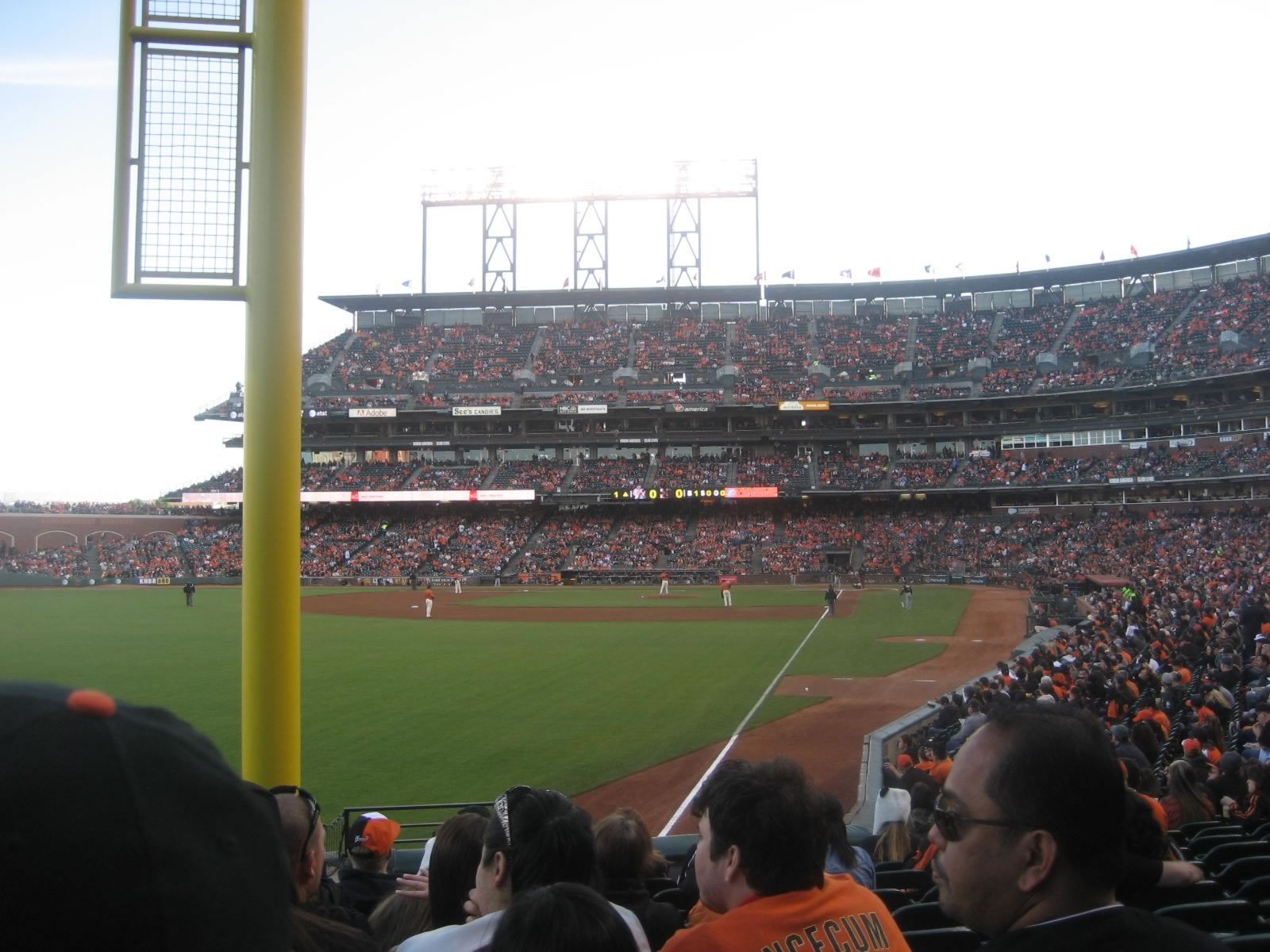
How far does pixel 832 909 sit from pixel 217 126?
4264mm

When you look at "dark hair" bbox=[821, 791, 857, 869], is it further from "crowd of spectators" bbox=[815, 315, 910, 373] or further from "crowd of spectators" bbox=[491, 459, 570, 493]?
"crowd of spectators" bbox=[815, 315, 910, 373]

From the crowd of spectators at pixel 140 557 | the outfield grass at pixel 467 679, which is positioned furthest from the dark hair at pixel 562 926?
the crowd of spectators at pixel 140 557

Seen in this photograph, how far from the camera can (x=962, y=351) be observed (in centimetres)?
7669

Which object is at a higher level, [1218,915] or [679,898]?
[1218,915]

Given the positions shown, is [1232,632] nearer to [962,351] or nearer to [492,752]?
[492,752]

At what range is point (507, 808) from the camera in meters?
3.38

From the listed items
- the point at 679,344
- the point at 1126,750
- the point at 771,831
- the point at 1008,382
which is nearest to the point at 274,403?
the point at 771,831

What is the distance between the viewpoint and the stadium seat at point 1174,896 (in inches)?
160

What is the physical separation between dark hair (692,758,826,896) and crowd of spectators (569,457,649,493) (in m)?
68.8

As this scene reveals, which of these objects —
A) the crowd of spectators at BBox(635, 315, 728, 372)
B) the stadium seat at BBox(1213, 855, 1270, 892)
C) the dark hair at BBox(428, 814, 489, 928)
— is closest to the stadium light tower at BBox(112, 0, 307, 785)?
the dark hair at BBox(428, 814, 489, 928)

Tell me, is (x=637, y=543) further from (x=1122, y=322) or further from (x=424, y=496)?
(x=1122, y=322)

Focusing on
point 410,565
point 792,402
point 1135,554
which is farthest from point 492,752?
point 792,402

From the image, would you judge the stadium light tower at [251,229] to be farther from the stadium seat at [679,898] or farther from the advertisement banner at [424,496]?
the advertisement banner at [424,496]

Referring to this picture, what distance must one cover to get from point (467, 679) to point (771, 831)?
70.2 feet
